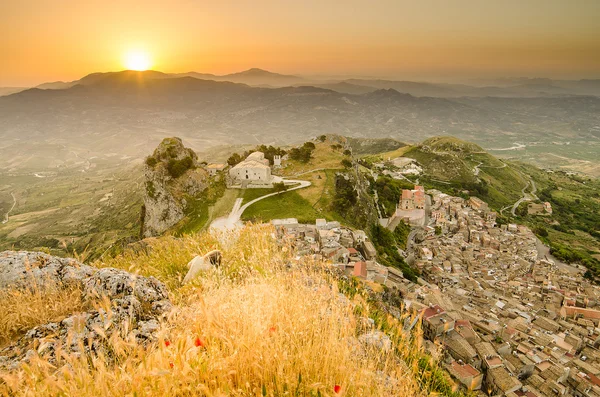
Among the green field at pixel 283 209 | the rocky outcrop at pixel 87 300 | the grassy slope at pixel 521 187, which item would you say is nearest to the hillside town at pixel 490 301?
the rocky outcrop at pixel 87 300

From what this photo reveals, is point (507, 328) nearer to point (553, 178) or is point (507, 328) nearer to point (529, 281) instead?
point (529, 281)

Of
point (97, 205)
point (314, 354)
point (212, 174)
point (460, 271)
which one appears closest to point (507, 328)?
point (460, 271)

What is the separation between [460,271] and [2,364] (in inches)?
1855

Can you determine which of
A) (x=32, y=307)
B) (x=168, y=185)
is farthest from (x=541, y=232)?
(x=32, y=307)

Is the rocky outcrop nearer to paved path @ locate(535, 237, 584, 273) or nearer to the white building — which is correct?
the white building

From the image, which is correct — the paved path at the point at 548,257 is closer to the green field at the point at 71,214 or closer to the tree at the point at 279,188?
the tree at the point at 279,188

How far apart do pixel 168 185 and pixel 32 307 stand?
39209 millimetres

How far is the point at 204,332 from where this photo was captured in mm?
2873

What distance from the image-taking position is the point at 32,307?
3461 mm

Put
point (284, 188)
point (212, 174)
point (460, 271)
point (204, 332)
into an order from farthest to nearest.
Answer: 1. point (212, 174)
2. point (460, 271)
3. point (284, 188)
4. point (204, 332)

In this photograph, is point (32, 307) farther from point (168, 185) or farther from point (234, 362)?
point (168, 185)

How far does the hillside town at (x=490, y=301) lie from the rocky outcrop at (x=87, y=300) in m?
3.32

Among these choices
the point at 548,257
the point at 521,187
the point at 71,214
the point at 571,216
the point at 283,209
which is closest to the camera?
the point at 283,209

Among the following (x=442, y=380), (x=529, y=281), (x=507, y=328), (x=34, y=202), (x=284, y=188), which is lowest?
(x=34, y=202)
